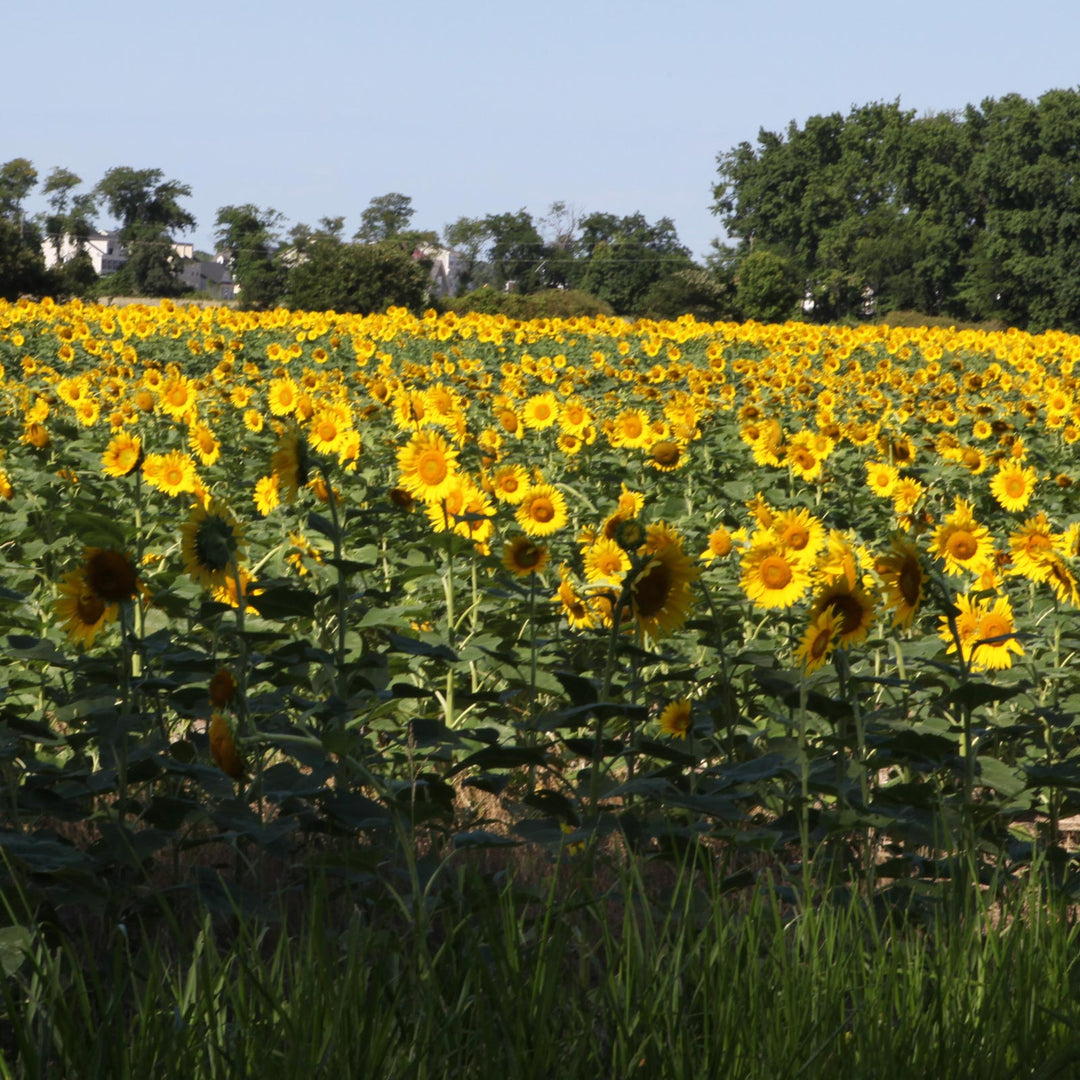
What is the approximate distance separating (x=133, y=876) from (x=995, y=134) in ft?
277

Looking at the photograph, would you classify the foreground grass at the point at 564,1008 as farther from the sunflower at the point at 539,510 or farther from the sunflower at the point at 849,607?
the sunflower at the point at 539,510

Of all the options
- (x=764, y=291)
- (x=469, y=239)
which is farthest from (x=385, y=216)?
(x=764, y=291)

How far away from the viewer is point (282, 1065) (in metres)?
2.10

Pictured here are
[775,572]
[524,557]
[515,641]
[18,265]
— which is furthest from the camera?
[18,265]

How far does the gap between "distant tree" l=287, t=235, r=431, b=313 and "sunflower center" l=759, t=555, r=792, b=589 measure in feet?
99.1

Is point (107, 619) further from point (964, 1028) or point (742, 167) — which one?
point (742, 167)

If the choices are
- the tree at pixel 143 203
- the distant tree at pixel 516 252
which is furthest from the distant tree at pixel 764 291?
the tree at pixel 143 203

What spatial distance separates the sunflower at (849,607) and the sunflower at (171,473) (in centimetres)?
307

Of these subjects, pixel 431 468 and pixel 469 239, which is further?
pixel 469 239

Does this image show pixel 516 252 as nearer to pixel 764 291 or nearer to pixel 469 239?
pixel 469 239

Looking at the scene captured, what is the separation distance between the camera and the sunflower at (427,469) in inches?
183

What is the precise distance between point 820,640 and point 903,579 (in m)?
0.28

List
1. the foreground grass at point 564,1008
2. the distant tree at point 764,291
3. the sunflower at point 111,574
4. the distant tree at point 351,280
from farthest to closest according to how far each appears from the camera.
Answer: the distant tree at point 764,291
the distant tree at point 351,280
the sunflower at point 111,574
the foreground grass at point 564,1008

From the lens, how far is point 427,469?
466cm
